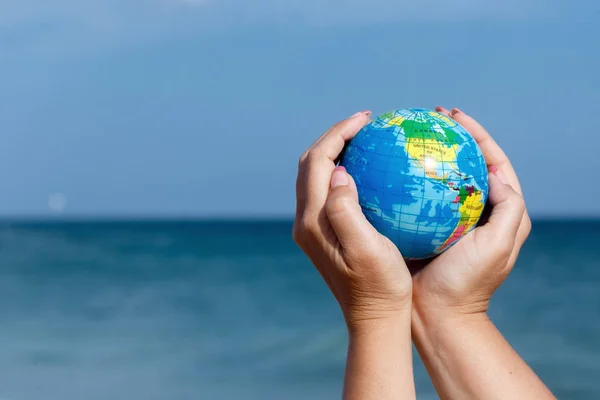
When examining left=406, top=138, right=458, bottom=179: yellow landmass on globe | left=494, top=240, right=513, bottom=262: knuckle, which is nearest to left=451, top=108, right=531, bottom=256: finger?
left=406, top=138, right=458, bottom=179: yellow landmass on globe

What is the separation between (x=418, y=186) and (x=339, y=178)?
0.53 m

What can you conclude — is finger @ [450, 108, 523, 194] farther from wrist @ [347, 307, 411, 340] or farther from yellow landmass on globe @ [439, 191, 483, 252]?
wrist @ [347, 307, 411, 340]

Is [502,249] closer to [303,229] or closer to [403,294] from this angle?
[403,294]

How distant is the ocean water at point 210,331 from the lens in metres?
11.4

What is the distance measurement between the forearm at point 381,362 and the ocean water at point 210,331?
8327mm

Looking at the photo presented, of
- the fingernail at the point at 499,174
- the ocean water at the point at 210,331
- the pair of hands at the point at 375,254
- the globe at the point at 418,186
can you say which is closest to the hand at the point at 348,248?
the pair of hands at the point at 375,254

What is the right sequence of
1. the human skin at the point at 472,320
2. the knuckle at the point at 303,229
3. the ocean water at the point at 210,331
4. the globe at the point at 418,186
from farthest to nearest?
the ocean water at the point at 210,331 → the globe at the point at 418,186 → the knuckle at the point at 303,229 → the human skin at the point at 472,320

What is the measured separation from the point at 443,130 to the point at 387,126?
227 millimetres

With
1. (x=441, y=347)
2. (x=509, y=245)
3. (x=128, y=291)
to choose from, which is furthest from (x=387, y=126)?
(x=128, y=291)

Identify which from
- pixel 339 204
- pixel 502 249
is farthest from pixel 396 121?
pixel 339 204

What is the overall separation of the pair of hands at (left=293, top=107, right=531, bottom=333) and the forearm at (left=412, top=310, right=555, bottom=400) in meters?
0.06

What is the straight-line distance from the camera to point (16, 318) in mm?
17953

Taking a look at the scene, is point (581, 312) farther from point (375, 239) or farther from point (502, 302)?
point (375, 239)

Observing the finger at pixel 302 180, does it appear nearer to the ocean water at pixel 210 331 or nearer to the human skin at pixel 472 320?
the human skin at pixel 472 320
